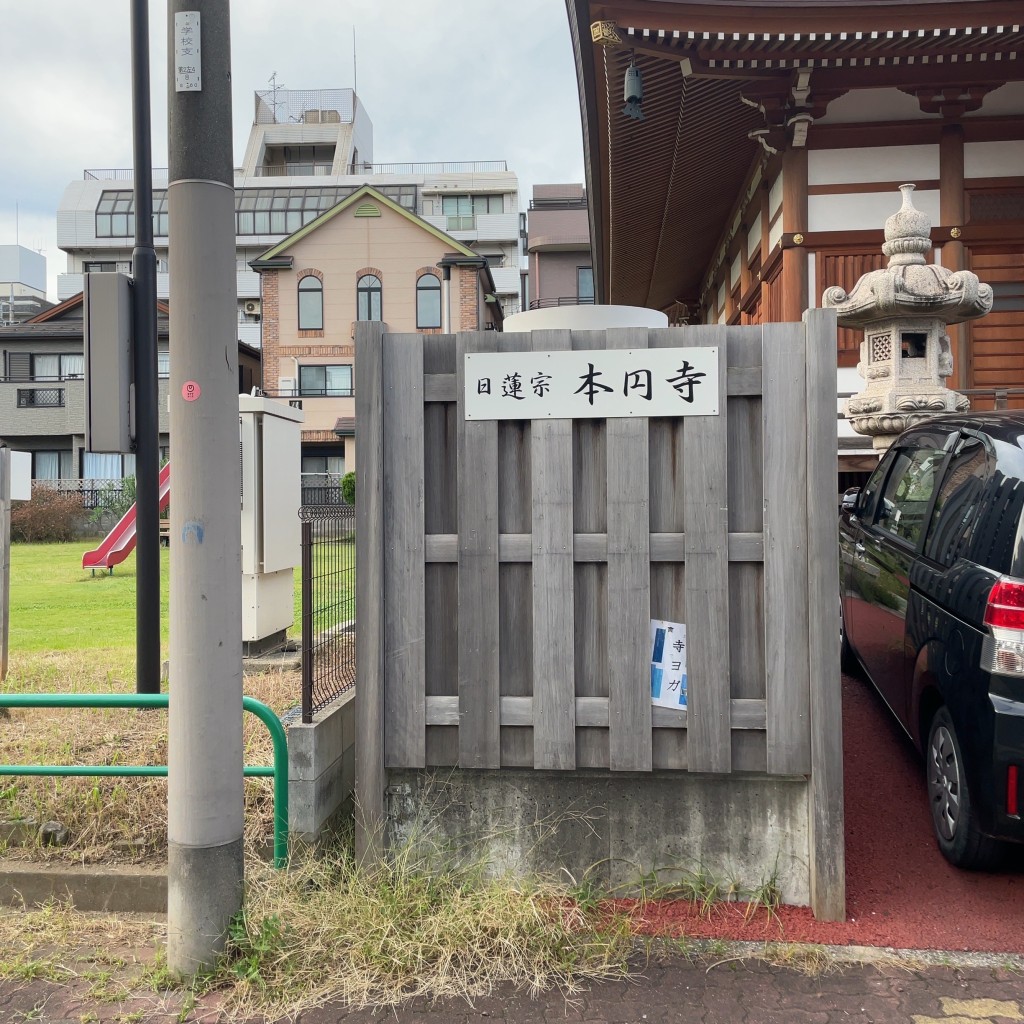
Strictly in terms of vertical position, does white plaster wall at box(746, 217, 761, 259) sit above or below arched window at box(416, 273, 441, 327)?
below

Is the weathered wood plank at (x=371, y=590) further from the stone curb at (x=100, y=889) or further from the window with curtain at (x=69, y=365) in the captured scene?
the window with curtain at (x=69, y=365)

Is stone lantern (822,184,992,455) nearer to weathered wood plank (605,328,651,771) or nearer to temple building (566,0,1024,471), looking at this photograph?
temple building (566,0,1024,471)

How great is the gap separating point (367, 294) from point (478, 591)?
1247 inches

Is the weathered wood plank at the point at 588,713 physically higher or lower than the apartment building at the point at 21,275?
lower

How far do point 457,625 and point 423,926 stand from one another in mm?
1112

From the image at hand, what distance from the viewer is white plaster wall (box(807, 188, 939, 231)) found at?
397 inches

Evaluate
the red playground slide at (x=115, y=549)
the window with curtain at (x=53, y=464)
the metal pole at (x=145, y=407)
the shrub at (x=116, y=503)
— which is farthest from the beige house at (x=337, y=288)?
the metal pole at (x=145, y=407)

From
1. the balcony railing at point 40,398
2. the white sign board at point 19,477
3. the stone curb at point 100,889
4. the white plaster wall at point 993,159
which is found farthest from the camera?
the balcony railing at point 40,398

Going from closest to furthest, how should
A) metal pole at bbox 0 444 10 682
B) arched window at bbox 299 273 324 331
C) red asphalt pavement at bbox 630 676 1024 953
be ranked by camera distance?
red asphalt pavement at bbox 630 676 1024 953
metal pole at bbox 0 444 10 682
arched window at bbox 299 273 324 331

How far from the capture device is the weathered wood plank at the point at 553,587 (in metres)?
3.53

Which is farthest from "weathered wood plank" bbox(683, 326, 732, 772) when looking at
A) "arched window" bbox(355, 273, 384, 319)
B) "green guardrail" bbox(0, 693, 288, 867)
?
"arched window" bbox(355, 273, 384, 319)

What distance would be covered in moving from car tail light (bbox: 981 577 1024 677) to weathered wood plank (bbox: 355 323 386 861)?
2.30 metres

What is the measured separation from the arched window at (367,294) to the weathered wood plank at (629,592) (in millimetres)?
31280

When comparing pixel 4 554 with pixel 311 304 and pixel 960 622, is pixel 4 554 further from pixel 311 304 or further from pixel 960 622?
pixel 311 304
